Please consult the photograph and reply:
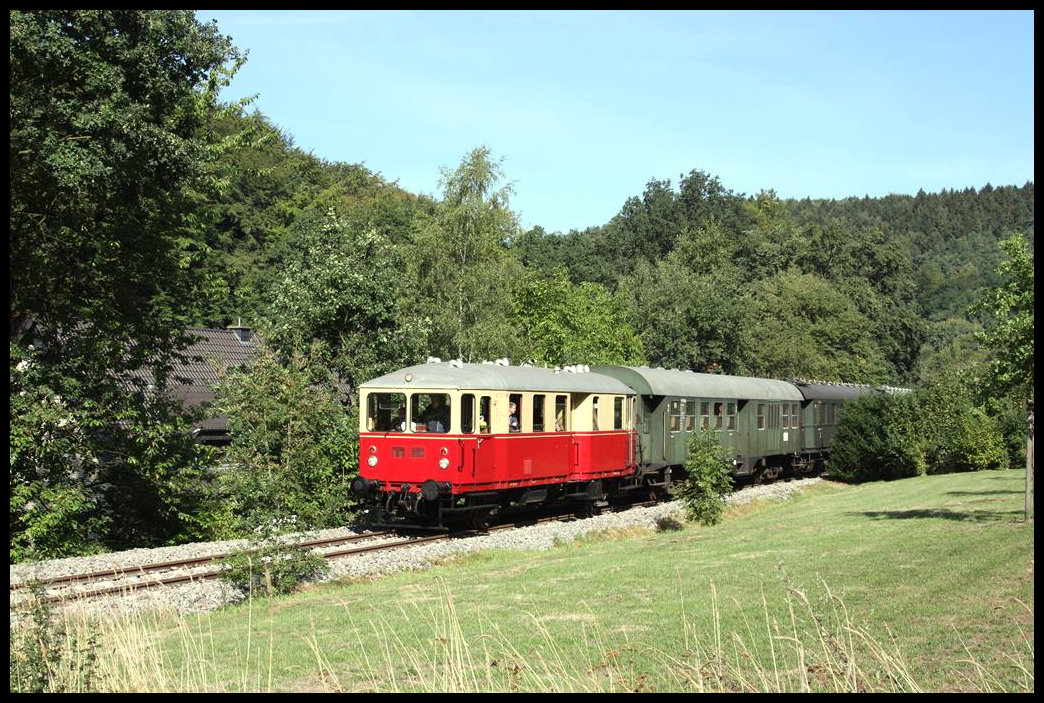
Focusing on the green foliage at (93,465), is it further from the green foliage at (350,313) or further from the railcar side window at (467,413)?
the railcar side window at (467,413)

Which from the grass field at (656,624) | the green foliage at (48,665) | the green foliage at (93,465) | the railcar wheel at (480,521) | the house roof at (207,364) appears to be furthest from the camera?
the house roof at (207,364)

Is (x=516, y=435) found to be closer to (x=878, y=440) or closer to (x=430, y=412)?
(x=430, y=412)

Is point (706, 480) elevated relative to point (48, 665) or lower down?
elevated

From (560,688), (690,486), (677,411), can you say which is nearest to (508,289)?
(677,411)

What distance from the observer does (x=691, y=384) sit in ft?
95.2

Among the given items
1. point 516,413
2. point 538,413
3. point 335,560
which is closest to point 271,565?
point 335,560

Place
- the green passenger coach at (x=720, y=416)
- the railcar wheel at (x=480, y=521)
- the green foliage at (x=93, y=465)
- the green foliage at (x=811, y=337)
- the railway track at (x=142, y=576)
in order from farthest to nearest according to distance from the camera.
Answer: the green foliage at (x=811, y=337), the green passenger coach at (x=720, y=416), the railcar wheel at (x=480, y=521), the green foliage at (x=93, y=465), the railway track at (x=142, y=576)

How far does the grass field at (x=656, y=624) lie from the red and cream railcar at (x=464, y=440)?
84.7 inches

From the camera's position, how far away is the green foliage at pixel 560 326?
45.2 meters

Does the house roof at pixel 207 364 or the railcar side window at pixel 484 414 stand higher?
the house roof at pixel 207 364

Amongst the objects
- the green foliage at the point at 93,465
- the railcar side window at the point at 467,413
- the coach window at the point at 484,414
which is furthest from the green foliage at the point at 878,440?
the green foliage at the point at 93,465

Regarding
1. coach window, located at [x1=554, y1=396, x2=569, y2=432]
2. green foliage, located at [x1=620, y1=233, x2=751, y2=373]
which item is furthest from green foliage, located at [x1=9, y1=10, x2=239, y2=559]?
green foliage, located at [x1=620, y1=233, x2=751, y2=373]

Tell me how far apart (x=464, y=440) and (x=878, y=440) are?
22.8m

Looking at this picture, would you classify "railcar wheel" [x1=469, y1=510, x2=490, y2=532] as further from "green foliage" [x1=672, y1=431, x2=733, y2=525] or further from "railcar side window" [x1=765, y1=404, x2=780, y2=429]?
"railcar side window" [x1=765, y1=404, x2=780, y2=429]
